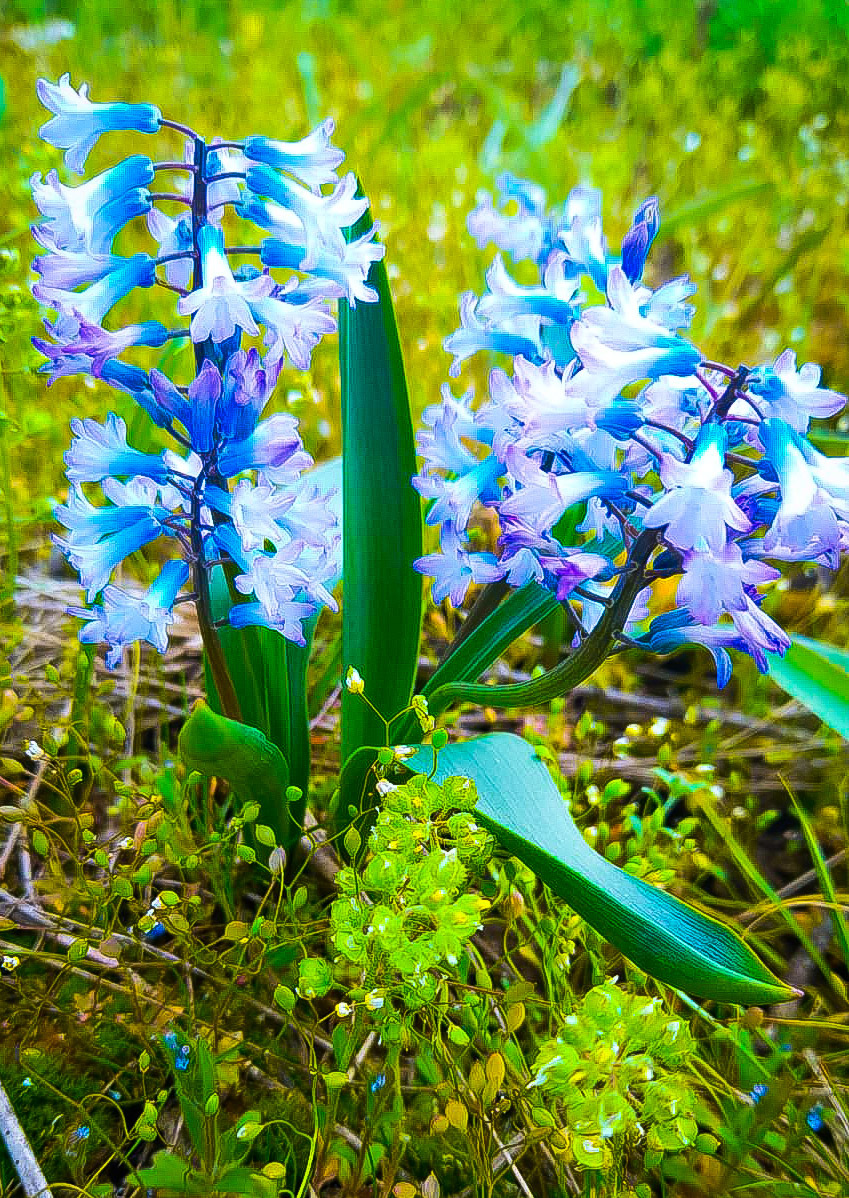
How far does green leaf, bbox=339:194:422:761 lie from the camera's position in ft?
3.49

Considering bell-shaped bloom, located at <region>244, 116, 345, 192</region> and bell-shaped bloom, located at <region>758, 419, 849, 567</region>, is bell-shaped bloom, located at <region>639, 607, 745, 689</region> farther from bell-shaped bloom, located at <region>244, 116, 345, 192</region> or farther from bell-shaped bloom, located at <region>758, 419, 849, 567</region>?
bell-shaped bloom, located at <region>244, 116, 345, 192</region>

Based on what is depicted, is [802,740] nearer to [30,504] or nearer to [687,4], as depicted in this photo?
[30,504]

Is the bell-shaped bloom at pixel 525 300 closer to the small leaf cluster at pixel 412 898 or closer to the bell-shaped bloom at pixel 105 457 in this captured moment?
the bell-shaped bloom at pixel 105 457

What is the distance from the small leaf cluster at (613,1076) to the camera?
0.80 metres

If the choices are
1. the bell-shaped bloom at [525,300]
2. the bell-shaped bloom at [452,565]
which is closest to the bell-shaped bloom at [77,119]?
the bell-shaped bloom at [525,300]

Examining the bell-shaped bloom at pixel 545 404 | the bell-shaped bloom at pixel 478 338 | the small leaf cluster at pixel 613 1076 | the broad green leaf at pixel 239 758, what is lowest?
the small leaf cluster at pixel 613 1076

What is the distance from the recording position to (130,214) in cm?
87

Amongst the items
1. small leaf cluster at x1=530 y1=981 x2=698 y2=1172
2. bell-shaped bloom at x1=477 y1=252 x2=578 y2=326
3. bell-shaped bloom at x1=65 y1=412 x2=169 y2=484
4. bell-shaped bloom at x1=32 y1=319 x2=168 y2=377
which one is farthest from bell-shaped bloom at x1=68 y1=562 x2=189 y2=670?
small leaf cluster at x1=530 y1=981 x2=698 y2=1172

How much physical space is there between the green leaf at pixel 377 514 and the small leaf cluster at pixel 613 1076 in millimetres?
446

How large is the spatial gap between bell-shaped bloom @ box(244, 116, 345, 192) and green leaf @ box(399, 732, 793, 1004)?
592 mm

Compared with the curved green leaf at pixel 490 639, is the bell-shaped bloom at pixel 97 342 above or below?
above

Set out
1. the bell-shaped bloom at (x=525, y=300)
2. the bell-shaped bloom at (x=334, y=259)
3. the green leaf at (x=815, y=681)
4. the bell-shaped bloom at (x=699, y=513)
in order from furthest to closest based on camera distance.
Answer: the green leaf at (x=815, y=681)
the bell-shaped bloom at (x=525, y=300)
the bell-shaped bloom at (x=334, y=259)
the bell-shaped bloom at (x=699, y=513)

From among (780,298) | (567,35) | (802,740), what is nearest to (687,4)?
(567,35)

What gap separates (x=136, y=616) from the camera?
902 mm
